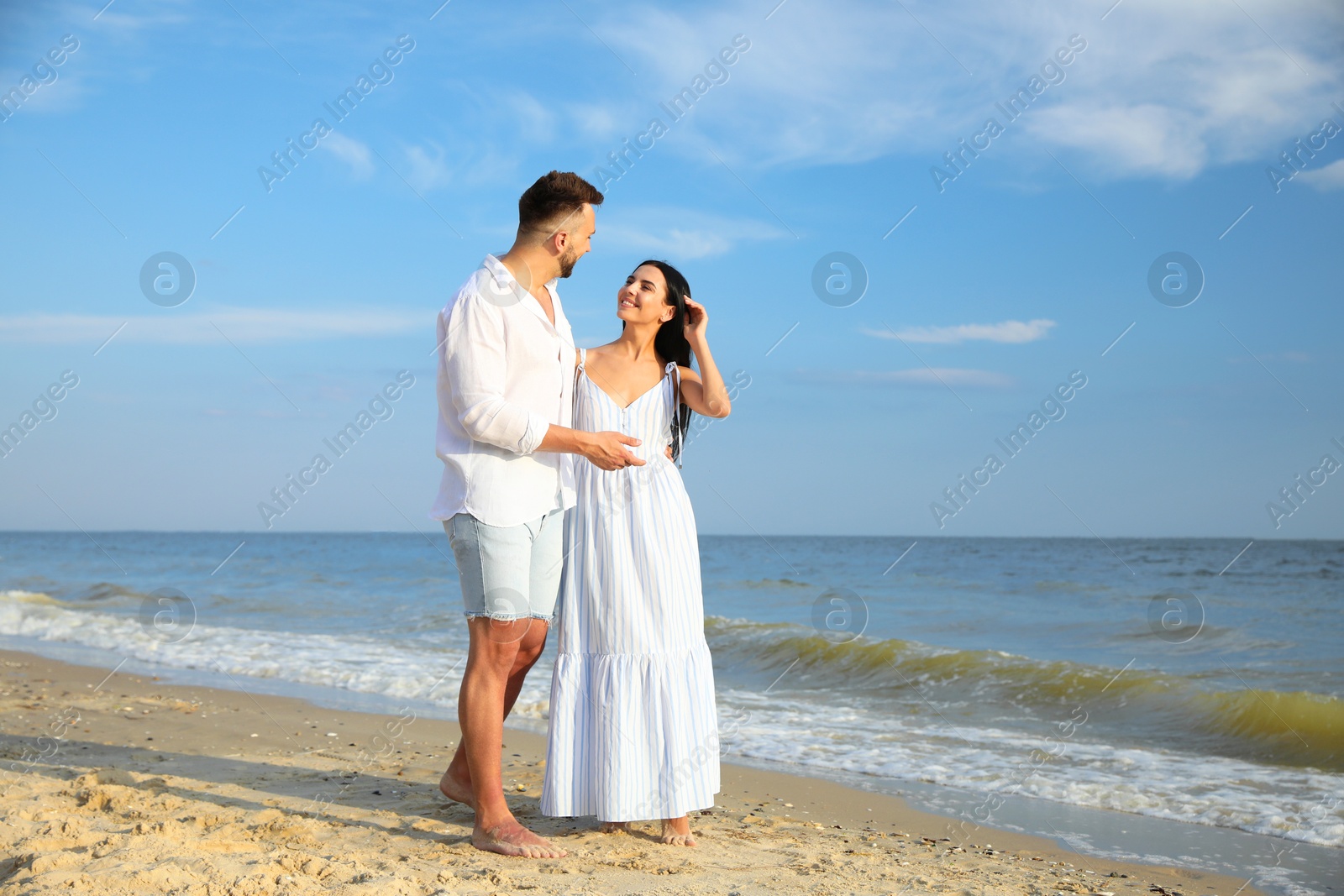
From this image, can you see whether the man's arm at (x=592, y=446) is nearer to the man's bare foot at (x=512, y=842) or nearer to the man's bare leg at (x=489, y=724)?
the man's bare leg at (x=489, y=724)

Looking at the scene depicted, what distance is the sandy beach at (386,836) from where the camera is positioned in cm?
274

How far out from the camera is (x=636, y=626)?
323 centimetres

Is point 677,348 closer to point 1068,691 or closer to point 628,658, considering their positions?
point 628,658

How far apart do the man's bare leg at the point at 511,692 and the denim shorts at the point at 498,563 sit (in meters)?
0.13

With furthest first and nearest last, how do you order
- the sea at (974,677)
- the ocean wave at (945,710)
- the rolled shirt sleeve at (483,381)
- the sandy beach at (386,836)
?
the ocean wave at (945,710), the sea at (974,677), the rolled shirt sleeve at (483,381), the sandy beach at (386,836)

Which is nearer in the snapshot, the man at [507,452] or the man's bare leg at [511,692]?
the man at [507,452]

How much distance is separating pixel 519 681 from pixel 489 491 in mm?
854

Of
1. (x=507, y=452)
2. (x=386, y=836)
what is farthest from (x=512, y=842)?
(x=507, y=452)

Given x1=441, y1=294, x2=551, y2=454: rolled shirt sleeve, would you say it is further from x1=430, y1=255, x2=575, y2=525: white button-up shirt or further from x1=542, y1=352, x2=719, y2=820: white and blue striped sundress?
x1=542, y1=352, x2=719, y2=820: white and blue striped sundress

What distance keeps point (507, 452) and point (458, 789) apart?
135 cm

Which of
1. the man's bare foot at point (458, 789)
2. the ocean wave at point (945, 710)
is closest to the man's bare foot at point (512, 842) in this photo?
the man's bare foot at point (458, 789)

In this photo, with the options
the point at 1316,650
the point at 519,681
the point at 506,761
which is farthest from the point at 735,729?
the point at 1316,650

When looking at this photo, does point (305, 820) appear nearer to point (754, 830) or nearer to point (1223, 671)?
point (754, 830)

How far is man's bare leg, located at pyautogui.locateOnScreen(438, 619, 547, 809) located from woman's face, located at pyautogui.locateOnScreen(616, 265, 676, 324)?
43.9 inches
